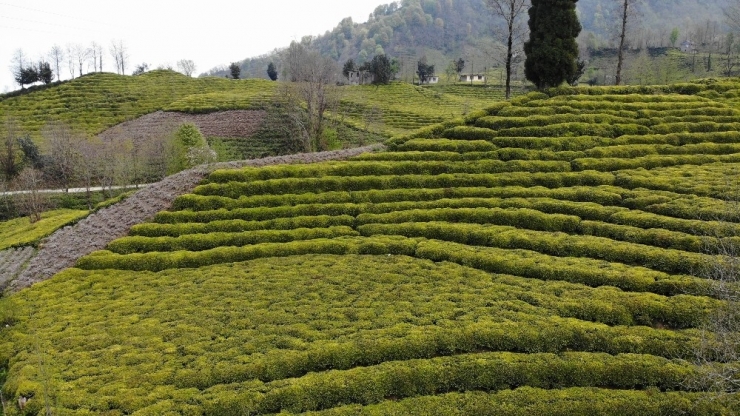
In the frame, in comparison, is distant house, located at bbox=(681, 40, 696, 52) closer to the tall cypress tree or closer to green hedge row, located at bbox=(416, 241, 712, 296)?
the tall cypress tree

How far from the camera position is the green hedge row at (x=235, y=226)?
1101 inches

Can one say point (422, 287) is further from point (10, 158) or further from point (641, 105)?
point (10, 158)

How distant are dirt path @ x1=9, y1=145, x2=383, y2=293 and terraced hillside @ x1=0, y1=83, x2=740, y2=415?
146 centimetres

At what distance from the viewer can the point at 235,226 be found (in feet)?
92.0

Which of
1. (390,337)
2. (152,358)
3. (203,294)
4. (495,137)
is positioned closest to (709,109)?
(495,137)

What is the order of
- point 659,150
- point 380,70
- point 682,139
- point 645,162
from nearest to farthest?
1. point 645,162
2. point 659,150
3. point 682,139
4. point 380,70

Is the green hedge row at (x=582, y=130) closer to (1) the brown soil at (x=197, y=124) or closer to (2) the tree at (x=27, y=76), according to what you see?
(1) the brown soil at (x=197, y=124)

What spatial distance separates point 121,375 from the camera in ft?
51.8

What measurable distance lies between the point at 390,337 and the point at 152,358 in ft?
27.6

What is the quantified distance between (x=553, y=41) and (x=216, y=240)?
33.6 m

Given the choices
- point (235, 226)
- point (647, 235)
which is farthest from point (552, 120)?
point (235, 226)

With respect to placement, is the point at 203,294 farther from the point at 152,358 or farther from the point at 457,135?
the point at 457,135

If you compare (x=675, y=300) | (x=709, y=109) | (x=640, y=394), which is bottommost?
(x=640, y=394)

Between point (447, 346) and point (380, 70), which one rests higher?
point (380, 70)
